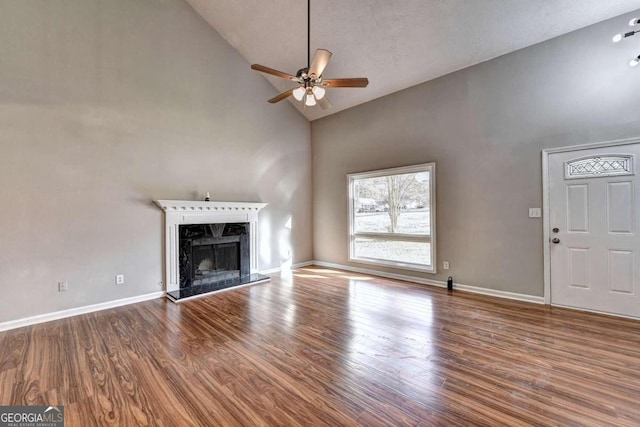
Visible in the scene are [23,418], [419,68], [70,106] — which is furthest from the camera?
[419,68]

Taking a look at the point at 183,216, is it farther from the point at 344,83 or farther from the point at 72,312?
the point at 344,83

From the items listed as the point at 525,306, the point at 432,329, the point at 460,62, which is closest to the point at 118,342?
the point at 432,329

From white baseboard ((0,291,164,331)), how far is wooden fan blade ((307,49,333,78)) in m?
3.89

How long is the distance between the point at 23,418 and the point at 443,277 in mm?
4919

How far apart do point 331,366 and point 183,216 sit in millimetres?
Answer: 3389

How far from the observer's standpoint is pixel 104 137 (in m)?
3.72

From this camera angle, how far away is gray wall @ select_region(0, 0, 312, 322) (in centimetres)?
317

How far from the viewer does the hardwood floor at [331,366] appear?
69.7 inches

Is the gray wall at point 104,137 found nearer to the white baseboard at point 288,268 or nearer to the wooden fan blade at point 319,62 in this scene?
the white baseboard at point 288,268

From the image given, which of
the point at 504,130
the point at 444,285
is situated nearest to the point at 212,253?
the point at 444,285

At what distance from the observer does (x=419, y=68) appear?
4473mm

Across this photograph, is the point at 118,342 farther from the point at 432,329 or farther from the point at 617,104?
the point at 617,104

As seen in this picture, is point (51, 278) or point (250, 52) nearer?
point (51, 278)

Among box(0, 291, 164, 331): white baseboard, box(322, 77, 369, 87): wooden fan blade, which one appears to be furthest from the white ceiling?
box(0, 291, 164, 331): white baseboard
